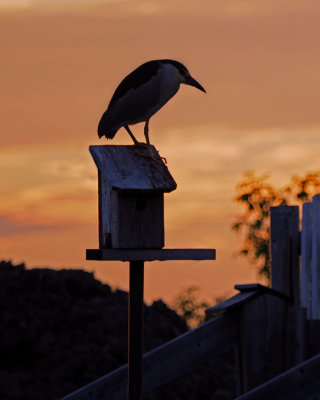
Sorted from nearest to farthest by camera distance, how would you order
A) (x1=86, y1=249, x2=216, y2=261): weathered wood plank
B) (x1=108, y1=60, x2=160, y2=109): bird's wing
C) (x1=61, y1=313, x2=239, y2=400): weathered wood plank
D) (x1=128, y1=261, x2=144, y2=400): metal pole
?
(x1=86, y1=249, x2=216, y2=261): weathered wood plank, (x1=128, y1=261, x2=144, y2=400): metal pole, (x1=108, y1=60, x2=160, y2=109): bird's wing, (x1=61, y1=313, x2=239, y2=400): weathered wood plank

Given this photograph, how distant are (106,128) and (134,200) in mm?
889

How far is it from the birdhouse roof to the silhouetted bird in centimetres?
16

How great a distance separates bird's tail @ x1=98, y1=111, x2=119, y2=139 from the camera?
329 inches

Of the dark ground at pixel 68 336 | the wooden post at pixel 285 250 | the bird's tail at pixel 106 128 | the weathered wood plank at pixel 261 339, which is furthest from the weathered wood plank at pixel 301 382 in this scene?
the dark ground at pixel 68 336

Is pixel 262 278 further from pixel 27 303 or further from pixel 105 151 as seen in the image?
pixel 105 151

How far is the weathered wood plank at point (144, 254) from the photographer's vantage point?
7.76 meters

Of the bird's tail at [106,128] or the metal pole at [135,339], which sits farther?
the bird's tail at [106,128]

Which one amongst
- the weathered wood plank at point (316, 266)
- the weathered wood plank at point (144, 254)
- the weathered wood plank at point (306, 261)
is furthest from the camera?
the weathered wood plank at point (306, 261)

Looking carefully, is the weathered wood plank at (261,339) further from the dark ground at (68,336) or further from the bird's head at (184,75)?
the dark ground at (68,336)

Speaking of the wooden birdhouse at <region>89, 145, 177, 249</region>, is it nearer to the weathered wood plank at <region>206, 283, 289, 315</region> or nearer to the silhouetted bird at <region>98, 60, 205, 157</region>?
the silhouetted bird at <region>98, 60, 205, 157</region>

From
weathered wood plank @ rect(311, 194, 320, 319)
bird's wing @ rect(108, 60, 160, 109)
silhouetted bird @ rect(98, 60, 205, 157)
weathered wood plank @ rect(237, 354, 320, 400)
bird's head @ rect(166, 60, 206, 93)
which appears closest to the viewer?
weathered wood plank @ rect(237, 354, 320, 400)

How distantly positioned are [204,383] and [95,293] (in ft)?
7.64

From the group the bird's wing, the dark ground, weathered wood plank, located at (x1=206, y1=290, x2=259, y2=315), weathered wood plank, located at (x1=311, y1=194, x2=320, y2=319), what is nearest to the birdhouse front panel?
the bird's wing

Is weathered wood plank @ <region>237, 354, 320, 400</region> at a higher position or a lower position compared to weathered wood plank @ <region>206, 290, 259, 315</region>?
lower
